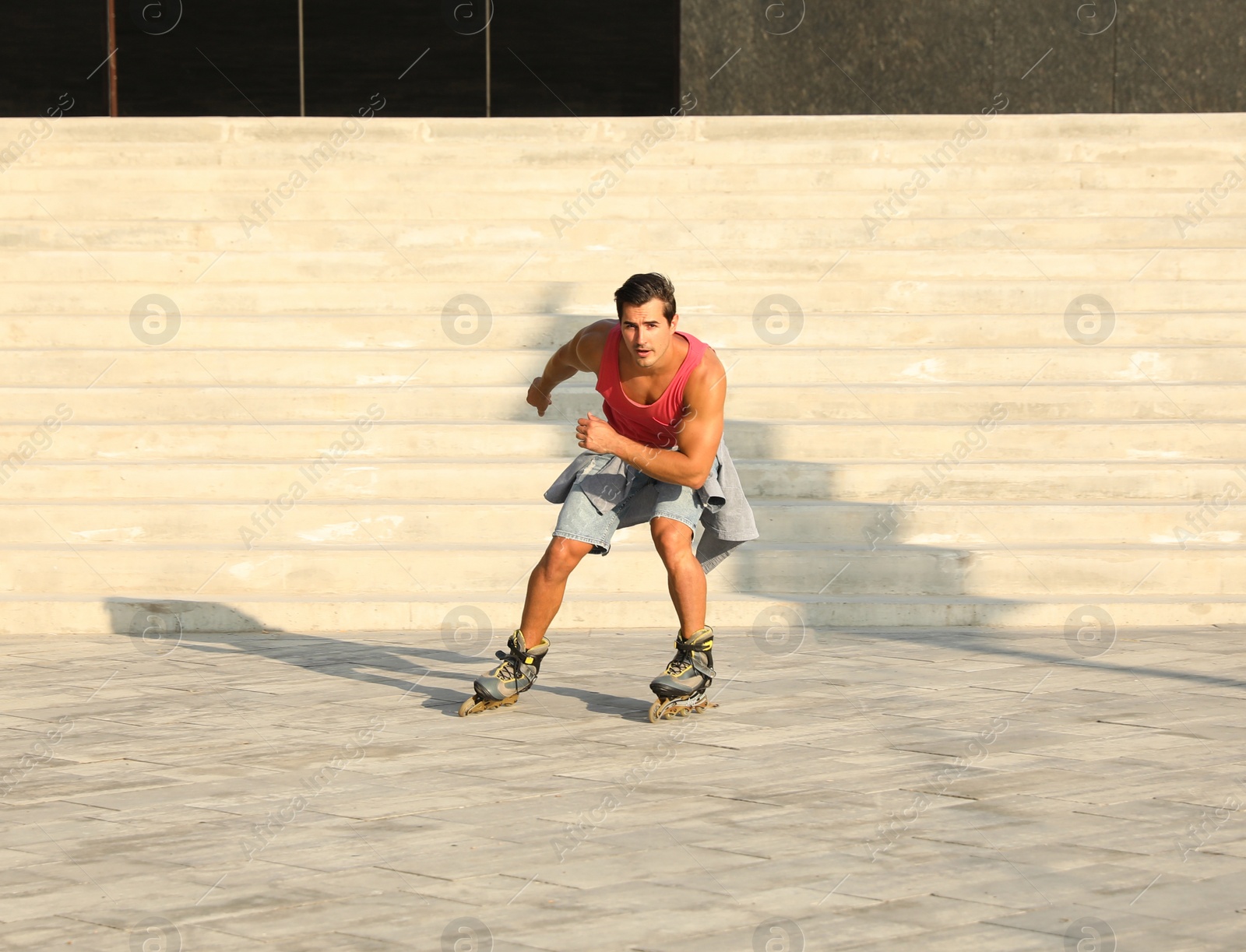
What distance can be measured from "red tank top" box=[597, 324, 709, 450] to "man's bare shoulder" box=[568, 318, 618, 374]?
6cm

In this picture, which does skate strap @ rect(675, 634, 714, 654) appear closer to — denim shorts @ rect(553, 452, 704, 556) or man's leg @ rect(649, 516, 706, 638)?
man's leg @ rect(649, 516, 706, 638)

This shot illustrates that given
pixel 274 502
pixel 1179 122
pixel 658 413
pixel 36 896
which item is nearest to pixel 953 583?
pixel 658 413

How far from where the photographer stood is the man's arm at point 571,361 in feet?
20.7

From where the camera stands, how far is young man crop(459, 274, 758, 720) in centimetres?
601

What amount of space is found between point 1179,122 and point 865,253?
336 centimetres

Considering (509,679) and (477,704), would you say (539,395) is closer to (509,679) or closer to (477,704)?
(509,679)

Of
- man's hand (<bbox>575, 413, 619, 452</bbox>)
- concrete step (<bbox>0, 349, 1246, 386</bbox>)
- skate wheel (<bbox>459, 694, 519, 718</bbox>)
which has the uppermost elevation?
concrete step (<bbox>0, 349, 1246, 386</bbox>)

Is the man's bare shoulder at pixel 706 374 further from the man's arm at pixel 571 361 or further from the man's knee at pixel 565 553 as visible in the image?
the man's knee at pixel 565 553

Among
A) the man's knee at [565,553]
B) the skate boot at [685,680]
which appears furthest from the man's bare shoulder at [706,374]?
the skate boot at [685,680]

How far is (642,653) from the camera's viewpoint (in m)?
7.66

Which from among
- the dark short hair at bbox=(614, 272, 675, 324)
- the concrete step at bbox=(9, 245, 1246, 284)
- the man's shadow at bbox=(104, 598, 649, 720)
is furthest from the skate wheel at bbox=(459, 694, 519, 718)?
the concrete step at bbox=(9, 245, 1246, 284)

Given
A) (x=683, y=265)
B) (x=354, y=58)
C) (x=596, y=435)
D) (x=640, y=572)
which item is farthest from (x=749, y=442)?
(x=354, y=58)

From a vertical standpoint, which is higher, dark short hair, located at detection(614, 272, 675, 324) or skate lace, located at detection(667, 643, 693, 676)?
dark short hair, located at detection(614, 272, 675, 324)

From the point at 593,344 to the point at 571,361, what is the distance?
19 cm
